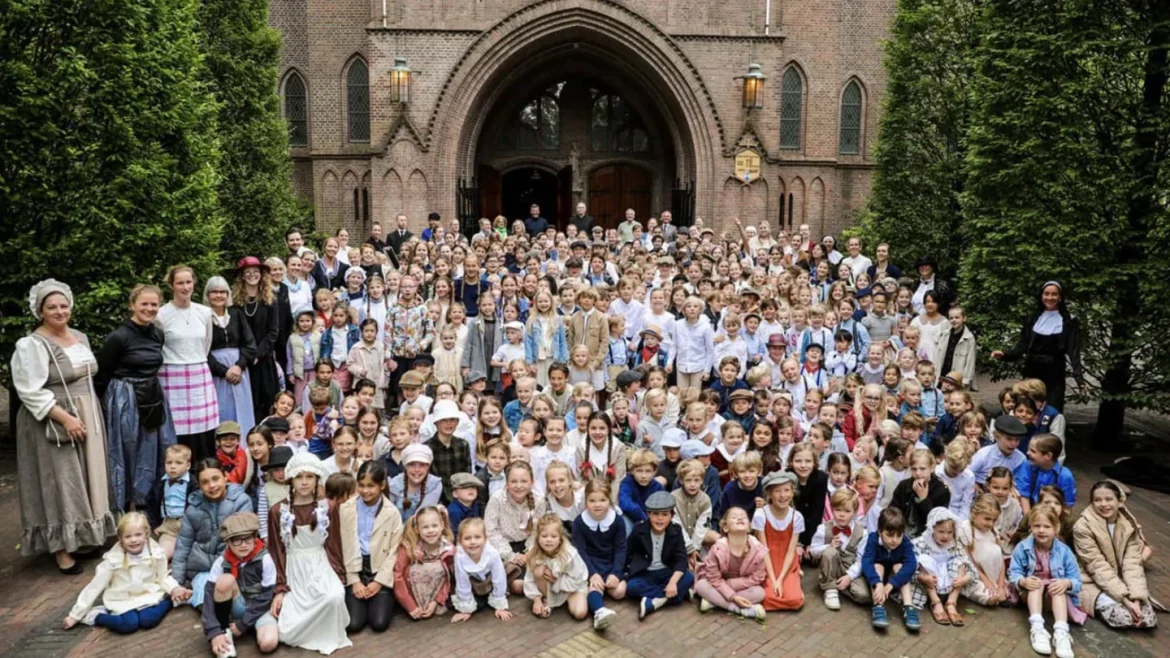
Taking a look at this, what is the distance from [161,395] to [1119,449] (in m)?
11.8

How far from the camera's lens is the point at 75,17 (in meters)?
8.40

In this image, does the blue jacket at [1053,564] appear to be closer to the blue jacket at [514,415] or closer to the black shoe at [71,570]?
the blue jacket at [514,415]

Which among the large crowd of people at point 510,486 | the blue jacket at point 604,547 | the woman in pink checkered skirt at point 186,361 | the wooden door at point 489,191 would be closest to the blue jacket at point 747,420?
the large crowd of people at point 510,486

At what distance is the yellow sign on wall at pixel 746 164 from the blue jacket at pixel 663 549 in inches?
665

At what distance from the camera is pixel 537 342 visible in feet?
33.4

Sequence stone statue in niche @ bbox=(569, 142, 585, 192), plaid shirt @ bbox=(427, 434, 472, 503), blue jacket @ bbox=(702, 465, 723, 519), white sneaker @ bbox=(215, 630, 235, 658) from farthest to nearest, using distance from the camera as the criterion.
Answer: stone statue in niche @ bbox=(569, 142, 585, 192)
plaid shirt @ bbox=(427, 434, 472, 503)
blue jacket @ bbox=(702, 465, 723, 519)
white sneaker @ bbox=(215, 630, 235, 658)

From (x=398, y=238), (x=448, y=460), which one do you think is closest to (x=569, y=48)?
(x=398, y=238)

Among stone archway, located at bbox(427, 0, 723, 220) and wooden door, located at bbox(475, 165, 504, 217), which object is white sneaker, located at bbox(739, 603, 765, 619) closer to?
stone archway, located at bbox(427, 0, 723, 220)

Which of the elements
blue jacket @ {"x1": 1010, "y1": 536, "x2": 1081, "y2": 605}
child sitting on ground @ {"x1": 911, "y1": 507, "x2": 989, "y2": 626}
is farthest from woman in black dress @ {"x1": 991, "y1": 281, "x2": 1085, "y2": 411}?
child sitting on ground @ {"x1": 911, "y1": 507, "x2": 989, "y2": 626}

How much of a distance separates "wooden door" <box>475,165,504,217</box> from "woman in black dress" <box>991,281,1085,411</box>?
17761mm

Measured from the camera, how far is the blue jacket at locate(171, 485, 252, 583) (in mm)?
6176

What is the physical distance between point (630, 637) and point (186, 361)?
15.5 ft

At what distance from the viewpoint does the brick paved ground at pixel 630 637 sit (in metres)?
5.78

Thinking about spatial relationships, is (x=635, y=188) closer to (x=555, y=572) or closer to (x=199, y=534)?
(x=555, y=572)
